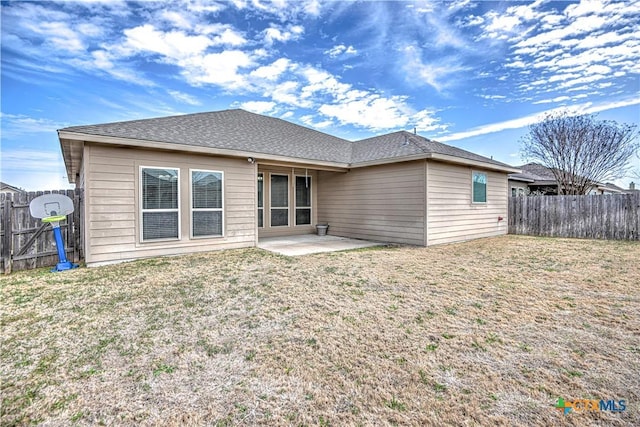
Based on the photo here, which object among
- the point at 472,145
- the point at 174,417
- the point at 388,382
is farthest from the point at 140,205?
the point at 472,145

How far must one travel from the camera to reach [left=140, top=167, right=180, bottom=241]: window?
6.55 metres

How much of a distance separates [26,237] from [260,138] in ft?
19.5

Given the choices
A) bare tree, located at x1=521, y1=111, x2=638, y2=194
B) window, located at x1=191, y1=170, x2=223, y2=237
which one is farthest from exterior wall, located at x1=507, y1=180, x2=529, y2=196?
window, located at x1=191, y1=170, x2=223, y2=237

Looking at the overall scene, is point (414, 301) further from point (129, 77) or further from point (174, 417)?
point (129, 77)

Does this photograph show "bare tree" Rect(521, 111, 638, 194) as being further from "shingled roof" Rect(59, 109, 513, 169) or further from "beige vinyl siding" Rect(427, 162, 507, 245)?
"shingled roof" Rect(59, 109, 513, 169)

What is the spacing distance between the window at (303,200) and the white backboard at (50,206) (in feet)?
21.6

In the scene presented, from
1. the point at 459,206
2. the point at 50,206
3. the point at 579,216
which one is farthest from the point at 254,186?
the point at 579,216

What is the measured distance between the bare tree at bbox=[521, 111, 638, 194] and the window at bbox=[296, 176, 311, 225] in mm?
13109

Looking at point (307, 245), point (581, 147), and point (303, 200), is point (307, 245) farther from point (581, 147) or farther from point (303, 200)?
point (581, 147)

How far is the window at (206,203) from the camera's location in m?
7.17

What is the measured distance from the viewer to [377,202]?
9.46 m

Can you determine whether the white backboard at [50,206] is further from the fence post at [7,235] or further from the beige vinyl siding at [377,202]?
the beige vinyl siding at [377,202]

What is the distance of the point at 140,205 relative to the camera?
6473 mm

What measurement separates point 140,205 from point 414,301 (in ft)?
19.3
